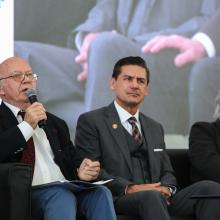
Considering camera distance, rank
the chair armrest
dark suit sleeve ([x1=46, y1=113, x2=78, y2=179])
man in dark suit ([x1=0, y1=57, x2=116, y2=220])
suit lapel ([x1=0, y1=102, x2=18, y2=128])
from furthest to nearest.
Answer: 1. dark suit sleeve ([x1=46, y1=113, x2=78, y2=179])
2. suit lapel ([x1=0, y1=102, x2=18, y2=128])
3. man in dark suit ([x1=0, y1=57, x2=116, y2=220])
4. the chair armrest

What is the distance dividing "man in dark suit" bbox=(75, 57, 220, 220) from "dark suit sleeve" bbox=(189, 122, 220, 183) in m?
0.19

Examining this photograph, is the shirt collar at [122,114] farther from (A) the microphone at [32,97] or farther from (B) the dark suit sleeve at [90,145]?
(A) the microphone at [32,97]

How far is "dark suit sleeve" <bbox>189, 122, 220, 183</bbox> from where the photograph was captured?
3.73m

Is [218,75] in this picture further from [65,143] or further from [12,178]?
[12,178]

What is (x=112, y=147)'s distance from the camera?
357 cm

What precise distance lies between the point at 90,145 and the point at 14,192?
83 cm

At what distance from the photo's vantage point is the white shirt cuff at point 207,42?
4.59m

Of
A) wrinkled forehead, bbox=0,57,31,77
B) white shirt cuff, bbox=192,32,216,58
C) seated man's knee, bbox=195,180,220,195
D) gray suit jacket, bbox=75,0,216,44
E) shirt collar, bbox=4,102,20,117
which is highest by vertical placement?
gray suit jacket, bbox=75,0,216,44

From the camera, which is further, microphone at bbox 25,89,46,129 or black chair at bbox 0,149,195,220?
microphone at bbox 25,89,46,129

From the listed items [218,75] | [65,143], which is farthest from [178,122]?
[65,143]

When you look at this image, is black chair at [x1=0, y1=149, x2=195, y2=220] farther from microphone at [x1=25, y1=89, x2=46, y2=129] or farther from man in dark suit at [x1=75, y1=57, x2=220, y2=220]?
man in dark suit at [x1=75, y1=57, x2=220, y2=220]

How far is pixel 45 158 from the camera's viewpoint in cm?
327

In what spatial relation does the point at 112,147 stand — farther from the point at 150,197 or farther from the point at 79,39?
the point at 79,39

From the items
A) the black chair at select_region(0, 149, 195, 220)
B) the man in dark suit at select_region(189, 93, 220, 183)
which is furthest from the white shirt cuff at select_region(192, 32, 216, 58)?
the black chair at select_region(0, 149, 195, 220)
